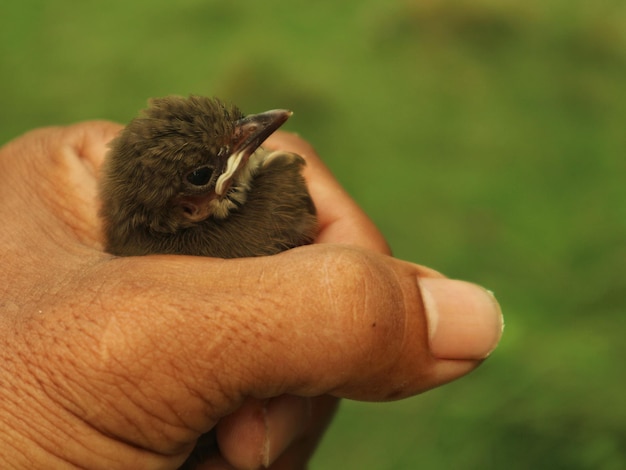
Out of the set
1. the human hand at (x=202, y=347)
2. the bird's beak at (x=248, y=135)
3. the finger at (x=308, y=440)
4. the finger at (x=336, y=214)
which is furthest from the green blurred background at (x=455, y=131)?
the bird's beak at (x=248, y=135)

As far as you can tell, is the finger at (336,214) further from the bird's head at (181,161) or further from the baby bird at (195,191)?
the bird's head at (181,161)

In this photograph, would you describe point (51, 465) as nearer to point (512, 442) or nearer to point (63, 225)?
point (63, 225)

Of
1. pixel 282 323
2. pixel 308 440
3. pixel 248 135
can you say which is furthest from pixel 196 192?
pixel 308 440

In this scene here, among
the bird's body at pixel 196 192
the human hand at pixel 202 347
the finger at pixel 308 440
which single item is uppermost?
the bird's body at pixel 196 192

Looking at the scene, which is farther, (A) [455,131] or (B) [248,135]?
(A) [455,131]

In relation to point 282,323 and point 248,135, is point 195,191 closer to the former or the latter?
point 248,135

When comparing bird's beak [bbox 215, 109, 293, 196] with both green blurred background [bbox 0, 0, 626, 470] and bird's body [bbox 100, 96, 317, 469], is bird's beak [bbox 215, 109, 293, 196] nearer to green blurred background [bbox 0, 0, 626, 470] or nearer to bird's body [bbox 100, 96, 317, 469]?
bird's body [bbox 100, 96, 317, 469]

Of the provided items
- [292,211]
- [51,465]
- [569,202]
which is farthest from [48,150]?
[569,202]

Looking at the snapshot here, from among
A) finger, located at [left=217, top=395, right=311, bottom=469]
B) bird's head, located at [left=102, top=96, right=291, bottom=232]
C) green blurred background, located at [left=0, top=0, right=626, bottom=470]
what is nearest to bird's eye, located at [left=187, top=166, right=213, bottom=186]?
bird's head, located at [left=102, top=96, right=291, bottom=232]

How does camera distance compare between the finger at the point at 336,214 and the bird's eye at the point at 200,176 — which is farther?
the finger at the point at 336,214
